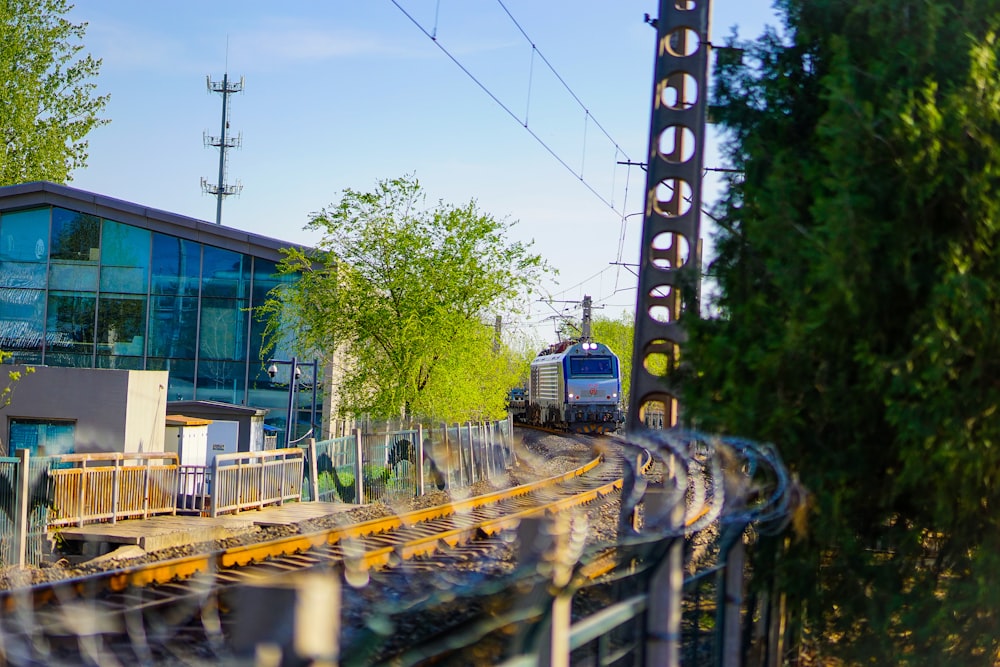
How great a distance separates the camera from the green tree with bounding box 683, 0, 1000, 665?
5812 millimetres

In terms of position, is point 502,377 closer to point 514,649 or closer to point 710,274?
point 710,274

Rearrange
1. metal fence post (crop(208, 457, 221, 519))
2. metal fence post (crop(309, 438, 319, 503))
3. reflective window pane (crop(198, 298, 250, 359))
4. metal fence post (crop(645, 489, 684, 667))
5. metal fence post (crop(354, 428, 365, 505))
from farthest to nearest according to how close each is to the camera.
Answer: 1. reflective window pane (crop(198, 298, 250, 359))
2. metal fence post (crop(354, 428, 365, 505))
3. metal fence post (crop(309, 438, 319, 503))
4. metal fence post (crop(208, 457, 221, 519))
5. metal fence post (crop(645, 489, 684, 667))

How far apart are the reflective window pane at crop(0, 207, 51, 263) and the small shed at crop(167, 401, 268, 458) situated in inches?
363

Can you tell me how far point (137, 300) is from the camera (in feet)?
112

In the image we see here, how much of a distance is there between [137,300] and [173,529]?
1813 centimetres

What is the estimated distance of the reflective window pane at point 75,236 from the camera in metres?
34.3

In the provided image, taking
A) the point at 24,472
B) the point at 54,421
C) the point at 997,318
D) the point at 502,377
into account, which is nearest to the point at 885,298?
the point at 997,318

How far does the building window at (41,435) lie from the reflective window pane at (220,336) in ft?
33.5

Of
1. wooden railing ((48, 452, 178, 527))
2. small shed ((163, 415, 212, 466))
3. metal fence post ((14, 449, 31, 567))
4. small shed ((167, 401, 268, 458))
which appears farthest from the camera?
small shed ((167, 401, 268, 458))

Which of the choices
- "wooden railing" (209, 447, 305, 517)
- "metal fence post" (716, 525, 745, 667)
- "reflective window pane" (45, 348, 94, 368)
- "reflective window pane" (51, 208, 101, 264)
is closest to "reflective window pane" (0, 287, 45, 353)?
"reflective window pane" (45, 348, 94, 368)

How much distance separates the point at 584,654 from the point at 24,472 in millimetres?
13907

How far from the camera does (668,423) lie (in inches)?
493

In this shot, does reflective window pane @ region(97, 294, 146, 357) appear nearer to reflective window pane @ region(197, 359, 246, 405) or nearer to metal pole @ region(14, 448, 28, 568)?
reflective window pane @ region(197, 359, 246, 405)

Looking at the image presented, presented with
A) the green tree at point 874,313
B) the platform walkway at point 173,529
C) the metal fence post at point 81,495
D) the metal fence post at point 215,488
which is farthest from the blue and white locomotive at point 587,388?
the green tree at point 874,313
